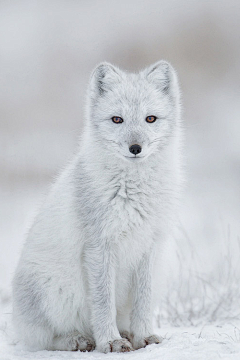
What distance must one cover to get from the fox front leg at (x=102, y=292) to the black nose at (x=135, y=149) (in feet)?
2.07

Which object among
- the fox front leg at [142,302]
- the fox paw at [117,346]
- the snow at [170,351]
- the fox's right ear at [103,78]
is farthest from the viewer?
the fox's right ear at [103,78]

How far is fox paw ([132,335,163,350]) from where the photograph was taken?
3.21 m

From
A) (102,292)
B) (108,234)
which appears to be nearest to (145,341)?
(102,292)

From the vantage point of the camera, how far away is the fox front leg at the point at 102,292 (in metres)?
3.12

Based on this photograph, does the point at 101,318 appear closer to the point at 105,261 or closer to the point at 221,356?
the point at 105,261

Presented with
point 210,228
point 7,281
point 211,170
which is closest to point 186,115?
point 211,170

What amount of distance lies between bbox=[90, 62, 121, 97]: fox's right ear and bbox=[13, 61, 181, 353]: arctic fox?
1 cm

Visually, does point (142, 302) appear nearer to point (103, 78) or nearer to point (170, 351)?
point (170, 351)

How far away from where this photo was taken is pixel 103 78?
355 centimetres

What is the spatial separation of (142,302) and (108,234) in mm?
571

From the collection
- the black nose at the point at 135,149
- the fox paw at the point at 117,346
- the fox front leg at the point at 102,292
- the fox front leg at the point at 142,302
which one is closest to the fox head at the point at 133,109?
the black nose at the point at 135,149

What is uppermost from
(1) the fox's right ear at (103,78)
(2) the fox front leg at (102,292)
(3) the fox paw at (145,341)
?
(1) the fox's right ear at (103,78)

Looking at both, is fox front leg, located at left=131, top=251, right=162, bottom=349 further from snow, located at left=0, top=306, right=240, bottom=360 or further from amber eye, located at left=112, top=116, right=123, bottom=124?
amber eye, located at left=112, top=116, right=123, bottom=124

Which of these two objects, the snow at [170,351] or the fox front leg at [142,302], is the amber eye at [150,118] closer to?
the fox front leg at [142,302]
